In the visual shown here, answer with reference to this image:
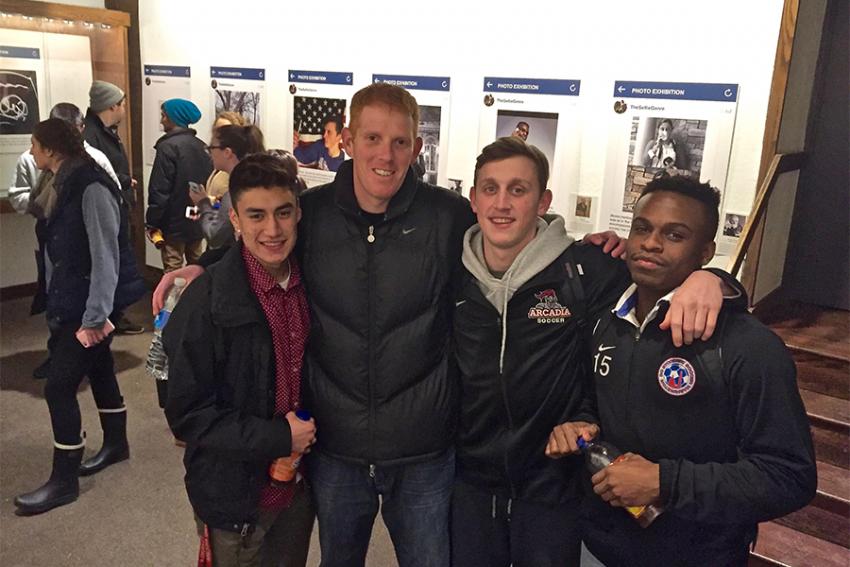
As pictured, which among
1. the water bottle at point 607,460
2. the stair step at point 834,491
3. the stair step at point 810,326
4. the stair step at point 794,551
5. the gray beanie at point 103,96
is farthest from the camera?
the gray beanie at point 103,96

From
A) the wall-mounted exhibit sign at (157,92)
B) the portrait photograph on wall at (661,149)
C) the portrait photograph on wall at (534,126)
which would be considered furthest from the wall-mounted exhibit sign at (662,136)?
the wall-mounted exhibit sign at (157,92)

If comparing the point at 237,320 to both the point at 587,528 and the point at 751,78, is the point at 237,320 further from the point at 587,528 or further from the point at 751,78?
the point at 751,78

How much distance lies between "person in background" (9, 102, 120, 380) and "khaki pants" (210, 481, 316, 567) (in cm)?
193

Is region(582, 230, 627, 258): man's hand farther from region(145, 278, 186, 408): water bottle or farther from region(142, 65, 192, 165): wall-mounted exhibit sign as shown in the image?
region(142, 65, 192, 165): wall-mounted exhibit sign

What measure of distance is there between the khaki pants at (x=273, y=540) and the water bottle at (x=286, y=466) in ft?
0.39

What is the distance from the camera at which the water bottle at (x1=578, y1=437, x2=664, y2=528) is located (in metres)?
1.44

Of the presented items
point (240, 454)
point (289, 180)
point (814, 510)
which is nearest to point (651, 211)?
point (289, 180)

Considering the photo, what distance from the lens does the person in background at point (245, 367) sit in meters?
1.66

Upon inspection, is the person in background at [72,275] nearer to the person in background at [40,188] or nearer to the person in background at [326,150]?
the person in background at [40,188]

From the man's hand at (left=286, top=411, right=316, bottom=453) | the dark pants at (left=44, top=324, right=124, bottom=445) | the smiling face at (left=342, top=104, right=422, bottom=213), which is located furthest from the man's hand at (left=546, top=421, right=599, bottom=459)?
the dark pants at (left=44, top=324, right=124, bottom=445)

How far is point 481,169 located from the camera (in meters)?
1.74

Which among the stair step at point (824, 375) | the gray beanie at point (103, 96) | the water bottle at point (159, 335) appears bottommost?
the stair step at point (824, 375)

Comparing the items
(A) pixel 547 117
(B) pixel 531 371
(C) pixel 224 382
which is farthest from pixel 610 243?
(A) pixel 547 117

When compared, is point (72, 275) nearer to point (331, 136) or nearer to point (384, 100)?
point (384, 100)
